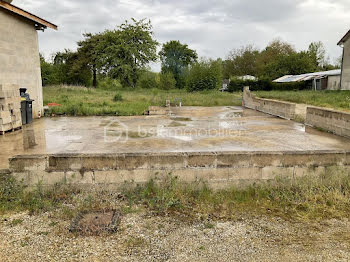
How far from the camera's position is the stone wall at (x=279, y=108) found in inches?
450

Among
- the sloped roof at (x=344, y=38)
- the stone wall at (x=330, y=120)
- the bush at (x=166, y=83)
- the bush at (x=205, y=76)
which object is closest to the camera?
the stone wall at (x=330, y=120)

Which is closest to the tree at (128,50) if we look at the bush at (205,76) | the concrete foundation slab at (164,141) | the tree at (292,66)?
the bush at (205,76)

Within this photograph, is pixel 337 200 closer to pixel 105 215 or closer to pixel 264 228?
pixel 264 228

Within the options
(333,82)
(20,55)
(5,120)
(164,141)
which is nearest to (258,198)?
(164,141)

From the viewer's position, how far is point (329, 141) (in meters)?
7.06

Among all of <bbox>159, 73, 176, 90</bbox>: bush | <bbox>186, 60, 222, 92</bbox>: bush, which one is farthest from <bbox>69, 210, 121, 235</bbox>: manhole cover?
<bbox>159, 73, 176, 90</bbox>: bush

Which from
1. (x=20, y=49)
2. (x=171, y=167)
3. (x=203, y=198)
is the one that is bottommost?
(x=203, y=198)

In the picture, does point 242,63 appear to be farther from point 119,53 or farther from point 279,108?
point 279,108

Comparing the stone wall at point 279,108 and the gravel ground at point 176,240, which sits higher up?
the stone wall at point 279,108

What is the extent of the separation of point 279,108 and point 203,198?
9.08m

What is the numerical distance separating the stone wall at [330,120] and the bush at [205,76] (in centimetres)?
2029

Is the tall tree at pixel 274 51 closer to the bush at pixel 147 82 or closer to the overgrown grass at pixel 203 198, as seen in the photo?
the bush at pixel 147 82

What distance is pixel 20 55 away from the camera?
10.6 m

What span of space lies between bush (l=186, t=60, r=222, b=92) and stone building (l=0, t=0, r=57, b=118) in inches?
764
